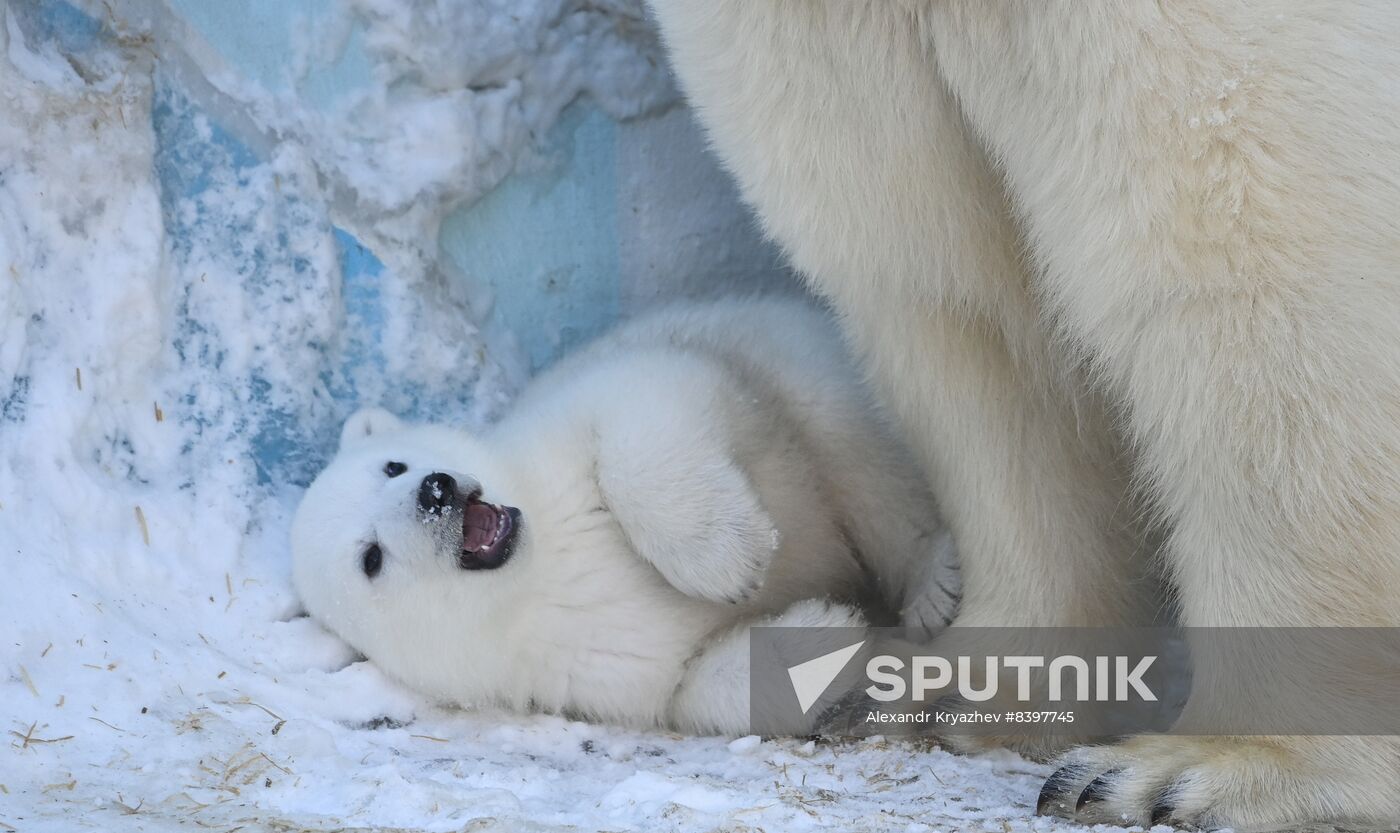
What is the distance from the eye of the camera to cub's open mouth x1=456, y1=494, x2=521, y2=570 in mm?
3102

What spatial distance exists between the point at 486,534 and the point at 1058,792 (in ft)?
4.39

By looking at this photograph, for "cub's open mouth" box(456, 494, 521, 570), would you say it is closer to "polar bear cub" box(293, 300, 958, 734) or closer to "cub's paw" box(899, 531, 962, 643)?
"polar bear cub" box(293, 300, 958, 734)

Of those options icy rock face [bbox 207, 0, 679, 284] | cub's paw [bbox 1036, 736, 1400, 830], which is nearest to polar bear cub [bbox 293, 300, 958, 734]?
icy rock face [bbox 207, 0, 679, 284]

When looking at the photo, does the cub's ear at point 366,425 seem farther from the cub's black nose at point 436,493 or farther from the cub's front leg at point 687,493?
the cub's front leg at point 687,493

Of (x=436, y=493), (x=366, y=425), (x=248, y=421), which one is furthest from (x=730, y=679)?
(x=248, y=421)

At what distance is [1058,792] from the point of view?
2.41m

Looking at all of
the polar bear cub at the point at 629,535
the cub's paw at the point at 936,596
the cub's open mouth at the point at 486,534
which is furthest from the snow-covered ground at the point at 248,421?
the cub's paw at the point at 936,596

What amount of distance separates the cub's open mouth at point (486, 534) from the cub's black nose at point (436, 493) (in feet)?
0.17

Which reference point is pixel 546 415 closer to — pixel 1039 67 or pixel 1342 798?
pixel 1039 67

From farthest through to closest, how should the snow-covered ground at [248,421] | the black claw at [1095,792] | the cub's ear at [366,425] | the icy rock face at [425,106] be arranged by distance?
the icy rock face at [425,106] → the cub's ear at [366,425] → the snow-covered ground at [248,421] → the black claw at [1095,792]

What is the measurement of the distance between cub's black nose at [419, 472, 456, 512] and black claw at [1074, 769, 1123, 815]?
4.73 feet

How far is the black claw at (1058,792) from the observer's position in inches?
94.2

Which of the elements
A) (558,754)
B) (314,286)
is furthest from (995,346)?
(314,286)

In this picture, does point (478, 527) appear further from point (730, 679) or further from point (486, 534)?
point (730, 679)
